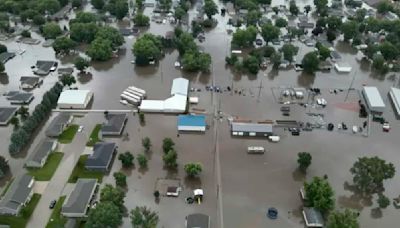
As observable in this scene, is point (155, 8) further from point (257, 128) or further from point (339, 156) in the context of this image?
point (339, 156)

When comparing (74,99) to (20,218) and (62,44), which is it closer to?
(62,44)

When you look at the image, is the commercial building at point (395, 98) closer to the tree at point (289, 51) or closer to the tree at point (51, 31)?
the tree at point (289, 51)

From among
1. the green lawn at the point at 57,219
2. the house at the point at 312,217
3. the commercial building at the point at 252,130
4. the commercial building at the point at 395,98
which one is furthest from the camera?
the commercial building at the point at 395,98

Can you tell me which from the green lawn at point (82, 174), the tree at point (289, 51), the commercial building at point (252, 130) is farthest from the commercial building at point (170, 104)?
the tree at point (289, 51)

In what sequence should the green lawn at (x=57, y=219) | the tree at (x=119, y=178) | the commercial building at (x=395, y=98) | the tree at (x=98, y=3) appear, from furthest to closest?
the tree at (x=98, y=3) → the commercial building at (x=395, y=98) → the tree at (x=119, y=178) → the green lawn at (x=57, y=219)

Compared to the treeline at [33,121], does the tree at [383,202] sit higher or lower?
lower

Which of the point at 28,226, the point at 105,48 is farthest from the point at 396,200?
the point at 105,48
